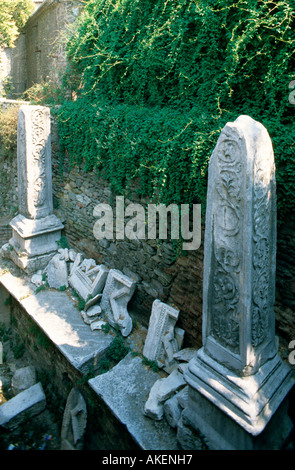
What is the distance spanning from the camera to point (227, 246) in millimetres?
2594

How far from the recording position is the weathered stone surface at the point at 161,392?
11.0ft

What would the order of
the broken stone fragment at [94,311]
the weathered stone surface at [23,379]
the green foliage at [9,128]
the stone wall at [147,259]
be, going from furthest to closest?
1. the green foliage at [9,128]
2. the broken stone fragment at [94,311]
3. the weathered stone surface at [23,379]
4. the stone wall at [147,259]

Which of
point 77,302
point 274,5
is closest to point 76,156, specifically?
point 77,302

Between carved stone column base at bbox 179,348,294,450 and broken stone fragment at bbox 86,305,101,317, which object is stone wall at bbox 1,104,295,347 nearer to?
broken stone fragment at bbox 86,305,101,317

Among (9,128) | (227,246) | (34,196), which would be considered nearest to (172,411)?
(227,246)

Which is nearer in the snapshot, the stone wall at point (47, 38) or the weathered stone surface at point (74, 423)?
the weathered stone surface at point (74, 423)

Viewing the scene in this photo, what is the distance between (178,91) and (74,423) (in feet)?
14.1

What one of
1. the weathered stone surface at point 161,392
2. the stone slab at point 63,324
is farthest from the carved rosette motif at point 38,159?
the weathered stone surface at point 161,392

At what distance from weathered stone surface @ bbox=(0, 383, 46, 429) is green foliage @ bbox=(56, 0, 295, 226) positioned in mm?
2882

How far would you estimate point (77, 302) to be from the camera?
535 centimetres

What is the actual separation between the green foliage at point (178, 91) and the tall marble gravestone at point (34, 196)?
419 millimetres

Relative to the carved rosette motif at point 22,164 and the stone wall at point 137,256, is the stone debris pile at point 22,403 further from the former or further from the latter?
the carved rosette motif at point 22,164

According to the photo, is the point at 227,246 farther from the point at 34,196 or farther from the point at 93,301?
the point at 34,196
